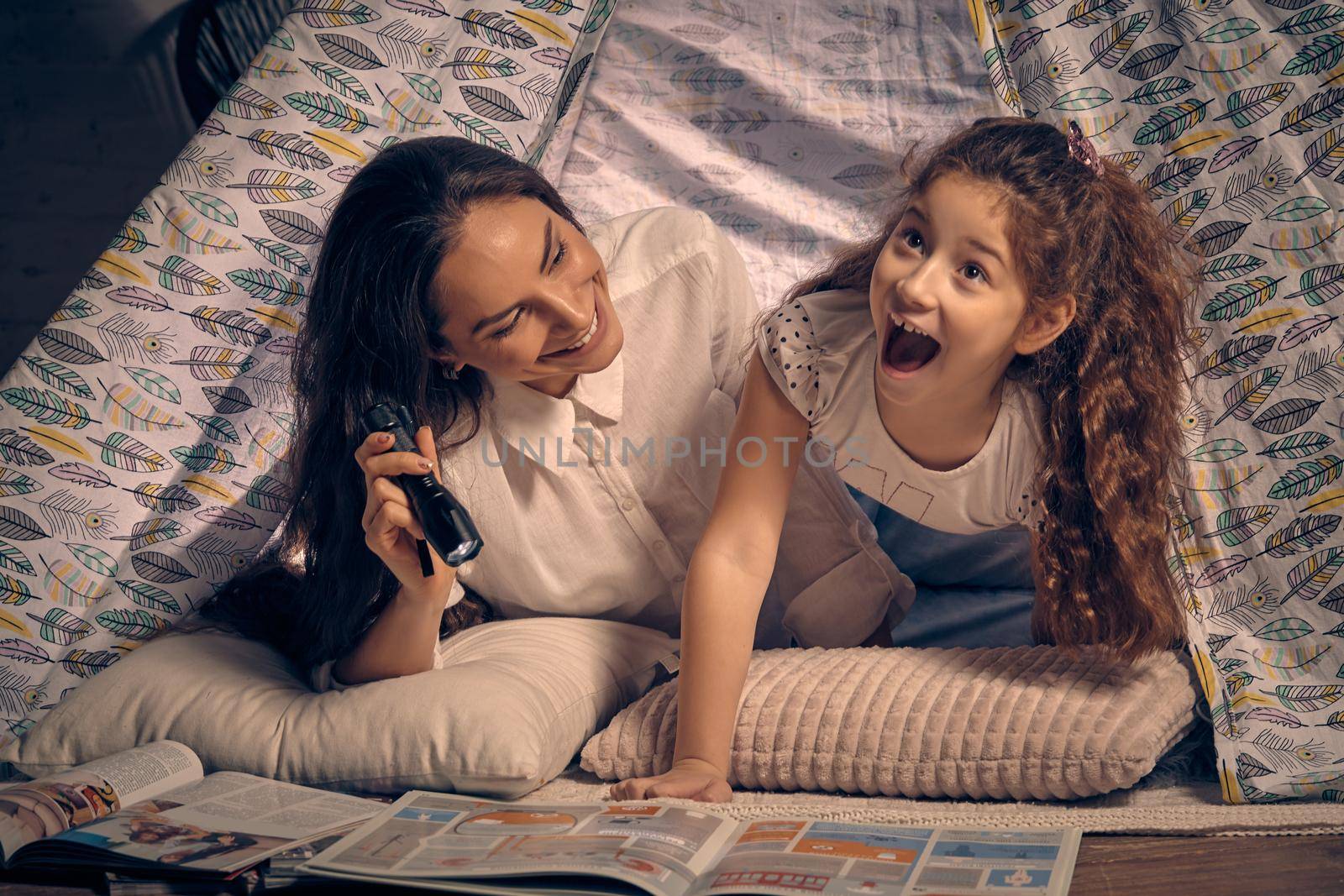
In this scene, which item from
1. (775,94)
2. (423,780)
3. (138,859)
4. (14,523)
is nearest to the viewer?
(138,859)

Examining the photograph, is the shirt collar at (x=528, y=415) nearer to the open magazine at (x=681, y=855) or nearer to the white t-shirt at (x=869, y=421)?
the white t-shirt at (x=869, y=421)

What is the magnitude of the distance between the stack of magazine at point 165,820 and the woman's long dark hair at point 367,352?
0.20m

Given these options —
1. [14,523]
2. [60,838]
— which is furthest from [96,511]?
[60,838]

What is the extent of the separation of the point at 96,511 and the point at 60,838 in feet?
1.41

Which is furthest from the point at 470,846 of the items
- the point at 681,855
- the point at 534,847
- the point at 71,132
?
the point at 71,132

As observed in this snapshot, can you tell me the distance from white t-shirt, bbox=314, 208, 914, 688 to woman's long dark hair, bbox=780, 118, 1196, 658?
0.99ft

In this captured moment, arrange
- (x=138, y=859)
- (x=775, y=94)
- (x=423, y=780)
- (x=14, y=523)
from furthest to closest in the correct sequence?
(x=775, y=94), (x=14, y=523), (x=423, y=780), (x=138, y=859)

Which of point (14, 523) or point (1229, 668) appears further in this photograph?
point (14, 523)

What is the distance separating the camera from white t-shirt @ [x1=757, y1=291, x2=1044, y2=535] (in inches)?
42.9

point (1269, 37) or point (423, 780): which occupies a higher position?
point (1269, 37)

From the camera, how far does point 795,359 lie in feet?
3.69

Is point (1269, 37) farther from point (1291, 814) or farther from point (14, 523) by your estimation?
point (14, 523)

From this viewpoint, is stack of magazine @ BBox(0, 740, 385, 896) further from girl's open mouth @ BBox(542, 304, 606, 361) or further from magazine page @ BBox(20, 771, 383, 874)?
girl's open mouth @ BBox(542, 304, 606, 361)

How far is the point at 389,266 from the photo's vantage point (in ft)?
3.53
